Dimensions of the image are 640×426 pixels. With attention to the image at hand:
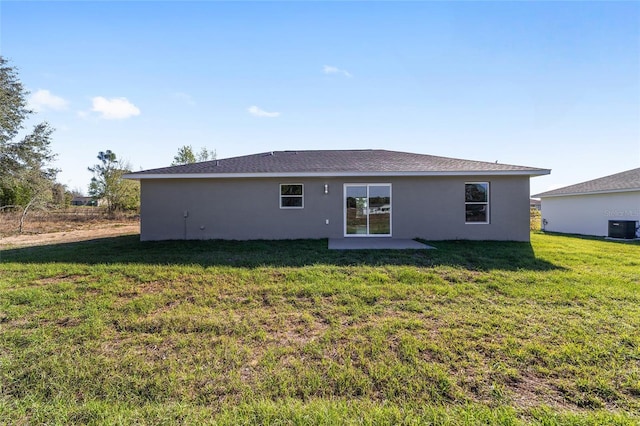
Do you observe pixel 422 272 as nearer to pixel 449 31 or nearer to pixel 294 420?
pixel 294 420

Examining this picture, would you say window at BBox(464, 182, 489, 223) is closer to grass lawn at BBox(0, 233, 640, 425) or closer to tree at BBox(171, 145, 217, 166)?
grass lawn at BBox(0, 233, 640, 425)

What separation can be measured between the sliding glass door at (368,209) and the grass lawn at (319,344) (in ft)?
13.3

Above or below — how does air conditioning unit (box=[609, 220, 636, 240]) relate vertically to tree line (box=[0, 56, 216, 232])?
below

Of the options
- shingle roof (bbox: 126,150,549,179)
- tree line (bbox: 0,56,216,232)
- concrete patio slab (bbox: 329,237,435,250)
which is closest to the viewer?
concrete patio slab (bbox: 329,237,435,250)

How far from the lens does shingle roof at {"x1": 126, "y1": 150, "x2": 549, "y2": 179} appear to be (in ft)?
31.9

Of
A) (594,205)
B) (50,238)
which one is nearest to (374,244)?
(50,238)

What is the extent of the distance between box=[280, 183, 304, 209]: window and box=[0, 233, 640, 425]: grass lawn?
4239 millimetres

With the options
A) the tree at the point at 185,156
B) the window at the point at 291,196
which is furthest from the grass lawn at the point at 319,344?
the tree at the point at 185,156

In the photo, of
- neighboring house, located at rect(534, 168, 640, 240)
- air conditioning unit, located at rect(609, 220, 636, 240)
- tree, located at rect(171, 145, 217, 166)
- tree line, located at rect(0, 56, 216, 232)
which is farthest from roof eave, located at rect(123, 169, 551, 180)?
tree, located at rect(171, 145, 217, 166)

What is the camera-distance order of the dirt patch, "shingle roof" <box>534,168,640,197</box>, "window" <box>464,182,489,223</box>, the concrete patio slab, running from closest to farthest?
the concrete patio slab < "window" <box>464,182,489,223</box> < the dirt patch < "shingle roof" <box>534,168,640,197</box>

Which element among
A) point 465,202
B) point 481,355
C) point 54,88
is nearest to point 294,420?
point 481,355

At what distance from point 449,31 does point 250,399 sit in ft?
37.3

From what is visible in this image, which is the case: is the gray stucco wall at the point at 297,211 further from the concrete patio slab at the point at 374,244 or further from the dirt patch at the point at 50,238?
the dirt patch at the point at 50,238

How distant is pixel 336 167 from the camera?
10289mm
